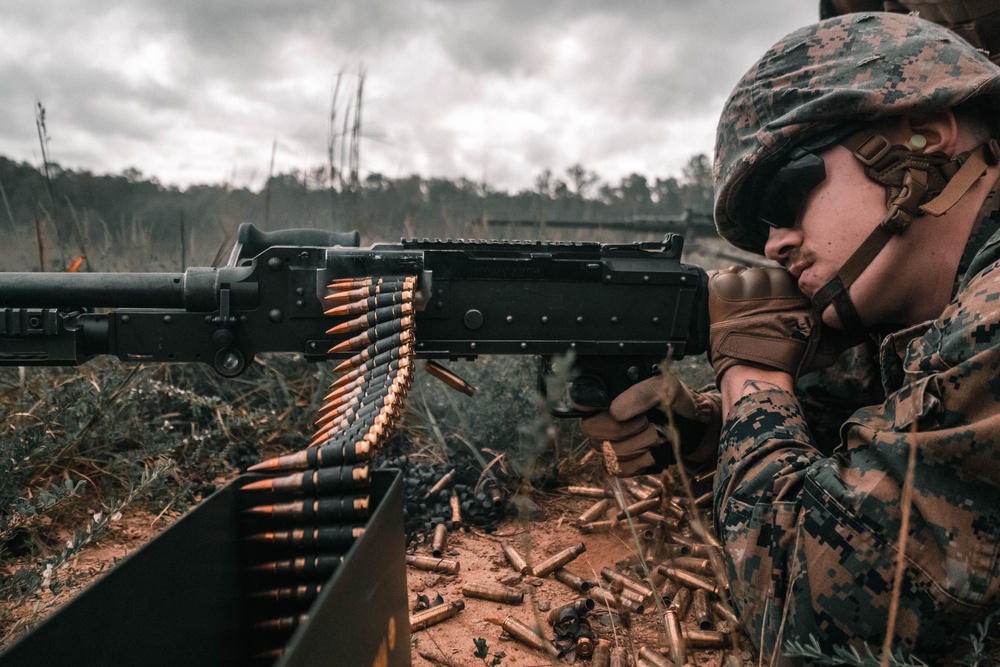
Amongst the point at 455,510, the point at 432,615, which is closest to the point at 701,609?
the point at 432,615

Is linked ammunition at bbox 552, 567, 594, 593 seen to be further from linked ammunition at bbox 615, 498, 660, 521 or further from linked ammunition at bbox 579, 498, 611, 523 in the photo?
linked ammunition at bbox 615, 498, 660, 521

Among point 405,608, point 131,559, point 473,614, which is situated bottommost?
point 473,614

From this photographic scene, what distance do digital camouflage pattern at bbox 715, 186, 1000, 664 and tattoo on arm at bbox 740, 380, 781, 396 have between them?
397 millimetres

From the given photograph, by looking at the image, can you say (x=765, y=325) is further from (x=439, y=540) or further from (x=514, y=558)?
(x=439, y=540)

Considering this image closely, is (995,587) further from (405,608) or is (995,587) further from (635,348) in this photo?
(635,348)

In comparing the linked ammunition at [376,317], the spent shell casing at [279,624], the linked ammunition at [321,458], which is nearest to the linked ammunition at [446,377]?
the linked ammunition at [376,317]

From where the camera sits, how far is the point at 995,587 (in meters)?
1.35

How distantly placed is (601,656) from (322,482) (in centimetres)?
112

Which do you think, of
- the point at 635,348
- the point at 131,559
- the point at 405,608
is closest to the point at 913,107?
the point at 635,348

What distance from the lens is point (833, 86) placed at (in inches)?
82.9

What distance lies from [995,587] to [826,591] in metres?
0.32

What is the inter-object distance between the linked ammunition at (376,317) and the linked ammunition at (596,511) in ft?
4.40

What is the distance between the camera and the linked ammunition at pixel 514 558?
2.56m

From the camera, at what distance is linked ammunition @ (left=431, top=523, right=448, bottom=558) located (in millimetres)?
2680
